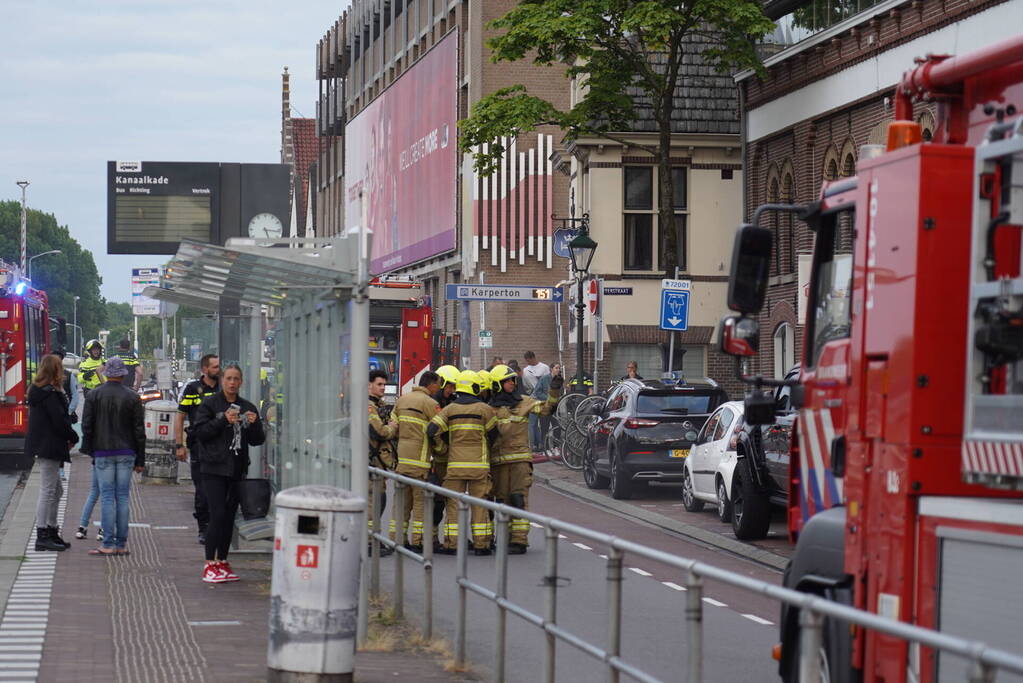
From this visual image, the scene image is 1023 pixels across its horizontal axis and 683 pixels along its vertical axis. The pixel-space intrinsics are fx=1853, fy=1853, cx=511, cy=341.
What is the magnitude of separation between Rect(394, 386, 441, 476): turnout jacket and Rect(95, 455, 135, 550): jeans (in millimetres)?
2475

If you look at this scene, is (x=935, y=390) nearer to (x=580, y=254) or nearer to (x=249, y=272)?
(x=249, y=272)

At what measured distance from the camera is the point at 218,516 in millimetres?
14898

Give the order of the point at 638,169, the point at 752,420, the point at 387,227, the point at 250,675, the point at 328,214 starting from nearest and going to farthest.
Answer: the point at 752,420 < the point at 250,675 < the point at 638,169 < the point at 387,227 < the point at 328,214

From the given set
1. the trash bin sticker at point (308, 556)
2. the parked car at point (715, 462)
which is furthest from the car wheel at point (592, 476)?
the trash bin sticker at point (308, 556)

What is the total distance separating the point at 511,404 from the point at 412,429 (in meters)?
1.33

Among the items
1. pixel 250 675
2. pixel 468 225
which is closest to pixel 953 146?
pixel 250 675

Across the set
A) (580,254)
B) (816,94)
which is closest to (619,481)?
(580,254)

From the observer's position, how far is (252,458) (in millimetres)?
18312

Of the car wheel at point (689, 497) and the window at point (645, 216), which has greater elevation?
the window at point (645, 216)

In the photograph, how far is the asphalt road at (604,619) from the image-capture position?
Answer: 6.72 metres

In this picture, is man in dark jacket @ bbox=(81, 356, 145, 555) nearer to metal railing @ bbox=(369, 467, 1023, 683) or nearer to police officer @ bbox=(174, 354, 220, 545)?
police officer @ bbox=(174, 354, 220, 545)

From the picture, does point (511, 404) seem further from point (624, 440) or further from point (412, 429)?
point (624, 440)

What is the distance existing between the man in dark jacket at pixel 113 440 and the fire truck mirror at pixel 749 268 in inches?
375

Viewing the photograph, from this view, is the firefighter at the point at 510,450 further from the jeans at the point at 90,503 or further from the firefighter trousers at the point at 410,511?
the firefighter trousers at the point at 410,511
